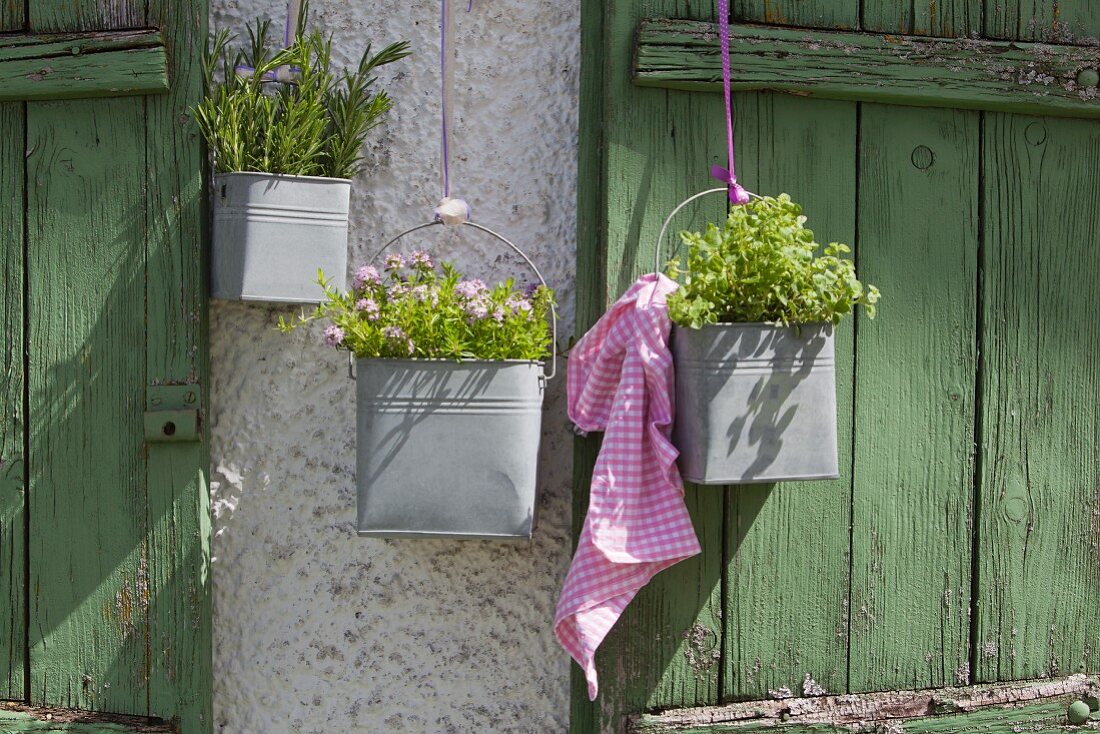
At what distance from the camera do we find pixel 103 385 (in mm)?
1755

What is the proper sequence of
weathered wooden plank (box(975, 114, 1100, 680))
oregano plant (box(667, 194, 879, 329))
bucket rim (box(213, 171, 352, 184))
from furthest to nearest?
weathered wooden plank (box(975, 114, 1100, 680)), bucket rim (box(213, 171, 352, 184)), oregano plant (box(667, 194, 879, 329))

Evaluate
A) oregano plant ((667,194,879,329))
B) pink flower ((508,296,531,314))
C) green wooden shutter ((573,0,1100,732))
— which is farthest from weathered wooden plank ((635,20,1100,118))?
pink flower ((508,296,531,314))

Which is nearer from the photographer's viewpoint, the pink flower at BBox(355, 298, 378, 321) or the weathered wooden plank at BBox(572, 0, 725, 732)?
the pink flower at BBox(355, 298, 378, 321)

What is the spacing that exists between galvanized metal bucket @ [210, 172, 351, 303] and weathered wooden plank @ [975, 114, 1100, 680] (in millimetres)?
1150

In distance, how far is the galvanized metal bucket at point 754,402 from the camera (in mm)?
1543

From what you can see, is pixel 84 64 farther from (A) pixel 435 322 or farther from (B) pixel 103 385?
(A) pixel 435 322

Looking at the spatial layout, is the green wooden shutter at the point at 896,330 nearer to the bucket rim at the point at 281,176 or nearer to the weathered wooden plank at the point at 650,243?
the weathered wooden plank at the point at 650,243

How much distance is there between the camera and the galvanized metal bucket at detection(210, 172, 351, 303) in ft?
5.44

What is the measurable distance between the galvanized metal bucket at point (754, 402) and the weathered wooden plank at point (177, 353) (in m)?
0.81

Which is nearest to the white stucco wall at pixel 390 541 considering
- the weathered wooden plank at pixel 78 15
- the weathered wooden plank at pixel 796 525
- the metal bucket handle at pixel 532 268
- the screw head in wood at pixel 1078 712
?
the metal bucket handle at pixel 532 268

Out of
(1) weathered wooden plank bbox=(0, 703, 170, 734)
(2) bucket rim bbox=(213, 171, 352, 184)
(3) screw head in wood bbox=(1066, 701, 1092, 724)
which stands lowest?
(3) screw head in wood bbox=(1066, 701, 1092, 724)

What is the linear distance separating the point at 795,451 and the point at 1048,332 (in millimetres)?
643

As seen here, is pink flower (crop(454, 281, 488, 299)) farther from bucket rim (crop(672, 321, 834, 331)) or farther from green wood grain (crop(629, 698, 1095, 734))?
green wood grain (crop(629, 698, 1095, 734))

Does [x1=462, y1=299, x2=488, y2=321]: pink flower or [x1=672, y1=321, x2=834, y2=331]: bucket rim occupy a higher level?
[x1=462, y1=299, x2=488, y2=321]: pink flower
